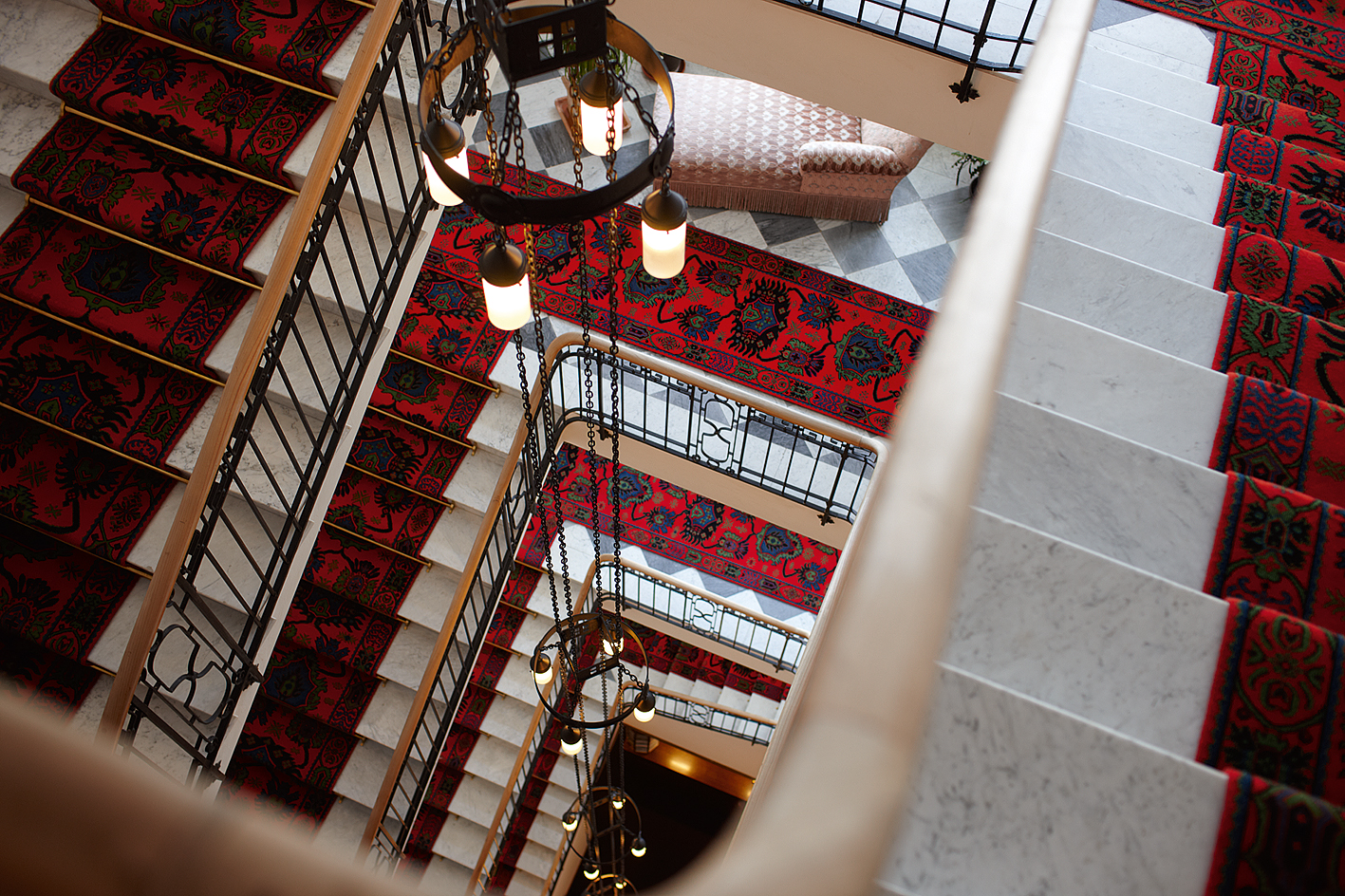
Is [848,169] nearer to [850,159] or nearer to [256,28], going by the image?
[850,159]

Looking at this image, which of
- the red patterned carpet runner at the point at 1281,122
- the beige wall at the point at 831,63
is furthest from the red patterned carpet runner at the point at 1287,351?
A: the beige wall at the point at 831,63

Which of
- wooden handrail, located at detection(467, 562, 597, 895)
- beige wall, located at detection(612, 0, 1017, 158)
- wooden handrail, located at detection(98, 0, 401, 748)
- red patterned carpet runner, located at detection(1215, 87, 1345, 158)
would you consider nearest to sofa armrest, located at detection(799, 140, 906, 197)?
beige wall, located at detection(612, 0, 1017, 158)

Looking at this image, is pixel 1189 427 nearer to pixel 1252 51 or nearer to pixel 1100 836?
pixel 1100 836

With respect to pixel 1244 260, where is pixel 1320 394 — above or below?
below

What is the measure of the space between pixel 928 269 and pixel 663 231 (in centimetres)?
432

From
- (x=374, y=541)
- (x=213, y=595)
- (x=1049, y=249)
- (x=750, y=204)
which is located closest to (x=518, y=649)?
(x=374, y=541)

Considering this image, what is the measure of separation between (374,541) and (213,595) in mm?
1406

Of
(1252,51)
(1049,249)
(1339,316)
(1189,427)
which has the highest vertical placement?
(1252,51)

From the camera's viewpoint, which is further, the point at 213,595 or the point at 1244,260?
the point at 213,595

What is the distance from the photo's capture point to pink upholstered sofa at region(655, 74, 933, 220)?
19.3 feet

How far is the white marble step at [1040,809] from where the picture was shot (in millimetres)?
1115

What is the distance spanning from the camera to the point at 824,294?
5777mm

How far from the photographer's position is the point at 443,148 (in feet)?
7.20

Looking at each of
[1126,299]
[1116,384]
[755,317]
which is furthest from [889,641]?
[755,317]
